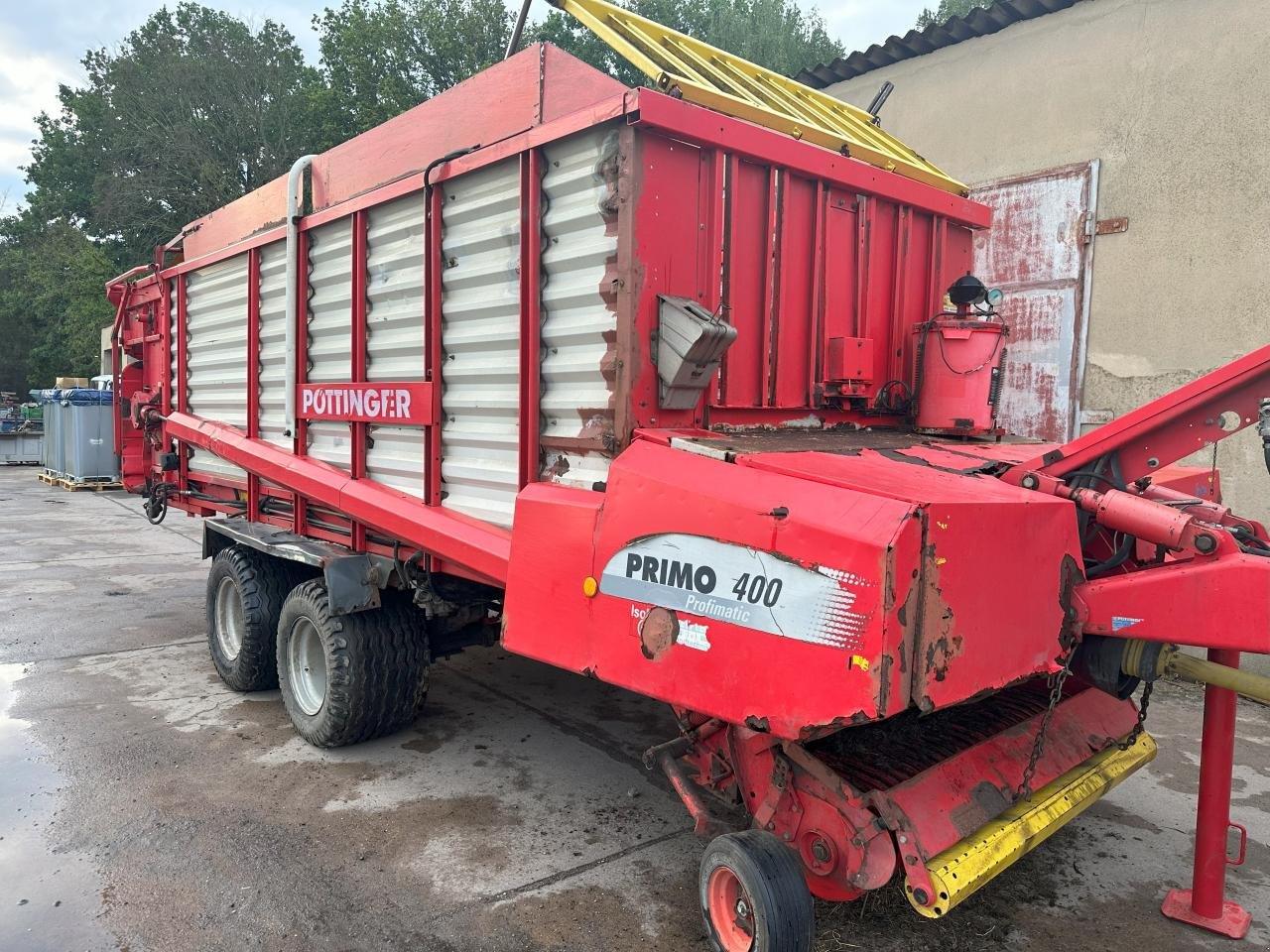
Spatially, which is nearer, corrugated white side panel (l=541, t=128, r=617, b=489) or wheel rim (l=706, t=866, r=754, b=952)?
wheel rim (l=706, t=866, r=754, b=952)

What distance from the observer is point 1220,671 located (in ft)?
8.64

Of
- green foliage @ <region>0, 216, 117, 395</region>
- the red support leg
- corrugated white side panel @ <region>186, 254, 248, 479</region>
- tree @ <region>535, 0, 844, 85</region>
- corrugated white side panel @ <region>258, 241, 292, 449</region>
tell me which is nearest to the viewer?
the red support leg

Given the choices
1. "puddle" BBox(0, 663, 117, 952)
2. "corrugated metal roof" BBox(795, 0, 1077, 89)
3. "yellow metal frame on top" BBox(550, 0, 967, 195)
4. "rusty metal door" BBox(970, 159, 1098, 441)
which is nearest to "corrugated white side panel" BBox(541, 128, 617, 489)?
"yellow metal frame on top" BBox(550, 0, 967, 195)

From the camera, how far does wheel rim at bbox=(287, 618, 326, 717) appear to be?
183 inches

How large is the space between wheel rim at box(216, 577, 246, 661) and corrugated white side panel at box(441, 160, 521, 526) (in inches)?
98.1

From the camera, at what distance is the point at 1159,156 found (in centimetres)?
611

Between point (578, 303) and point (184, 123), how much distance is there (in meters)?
27.3

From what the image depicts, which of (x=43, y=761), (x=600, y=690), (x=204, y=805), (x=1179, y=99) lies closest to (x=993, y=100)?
(x=1179, y=99)

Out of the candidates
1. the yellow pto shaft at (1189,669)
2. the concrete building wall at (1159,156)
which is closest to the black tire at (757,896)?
the yellow pto shaft at (1189,669)

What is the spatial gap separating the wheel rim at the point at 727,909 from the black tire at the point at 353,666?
229cm

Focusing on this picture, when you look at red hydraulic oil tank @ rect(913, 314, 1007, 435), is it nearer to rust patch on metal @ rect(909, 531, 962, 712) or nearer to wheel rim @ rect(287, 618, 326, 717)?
rust patch on metal @ rect(909, 531, 962, 712)

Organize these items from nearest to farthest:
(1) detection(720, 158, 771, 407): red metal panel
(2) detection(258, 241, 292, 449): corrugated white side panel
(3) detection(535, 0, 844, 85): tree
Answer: (1) detection(720, 158, 771, 407): red metal panel, (2) detection(258, 241, 292, 449): corrugated white side panel, (3) detection(535, 0, 844, 85): tree

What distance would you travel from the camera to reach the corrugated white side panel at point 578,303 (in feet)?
9.87

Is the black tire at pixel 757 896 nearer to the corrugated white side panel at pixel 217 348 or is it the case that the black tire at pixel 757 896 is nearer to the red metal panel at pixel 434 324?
the red metal panel at pixel 434 324
